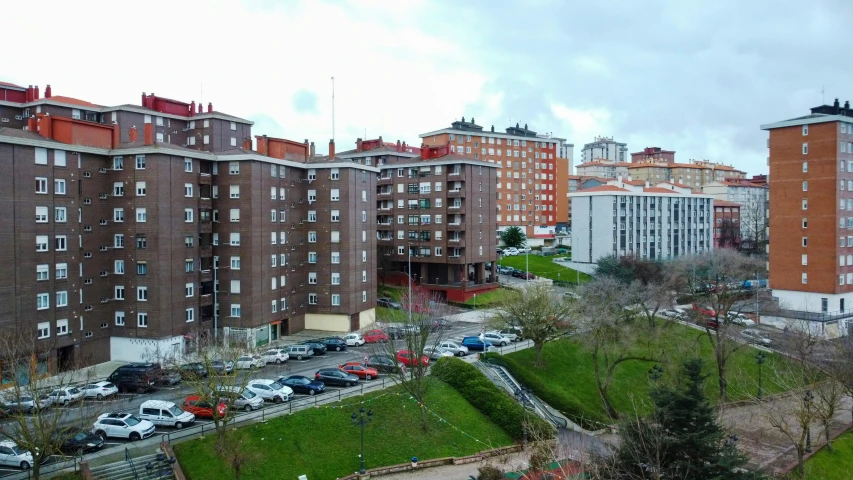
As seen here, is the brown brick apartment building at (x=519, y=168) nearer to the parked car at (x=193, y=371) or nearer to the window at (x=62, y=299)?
the window at (x=62, y=299)

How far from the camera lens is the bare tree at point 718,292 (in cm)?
4747

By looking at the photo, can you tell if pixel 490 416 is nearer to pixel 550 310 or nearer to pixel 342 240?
pixel 550 310

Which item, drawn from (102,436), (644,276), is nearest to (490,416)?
(102,436)

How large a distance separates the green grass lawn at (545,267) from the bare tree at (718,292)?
17960mm

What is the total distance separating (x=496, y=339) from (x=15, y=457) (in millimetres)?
33055

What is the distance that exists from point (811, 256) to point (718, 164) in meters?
111

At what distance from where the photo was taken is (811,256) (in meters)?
67.5

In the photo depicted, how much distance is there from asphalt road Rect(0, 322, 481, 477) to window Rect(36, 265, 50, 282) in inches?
384

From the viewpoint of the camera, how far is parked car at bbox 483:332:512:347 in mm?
51622

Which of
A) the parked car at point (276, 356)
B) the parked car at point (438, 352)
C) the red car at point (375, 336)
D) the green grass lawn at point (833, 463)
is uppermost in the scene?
the red car at point (375, 336)

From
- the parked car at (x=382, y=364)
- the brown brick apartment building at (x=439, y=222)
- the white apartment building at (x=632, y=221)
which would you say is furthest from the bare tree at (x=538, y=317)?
the white apartment building at (x=632, y=221)

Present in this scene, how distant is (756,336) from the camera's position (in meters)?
59.2

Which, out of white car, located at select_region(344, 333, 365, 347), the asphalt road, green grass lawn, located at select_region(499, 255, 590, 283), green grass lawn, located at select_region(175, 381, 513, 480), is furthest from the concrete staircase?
green grass lawn, located at select_region(499, 255, 590, 283)

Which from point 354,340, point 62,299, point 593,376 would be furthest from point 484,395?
point 62,299
